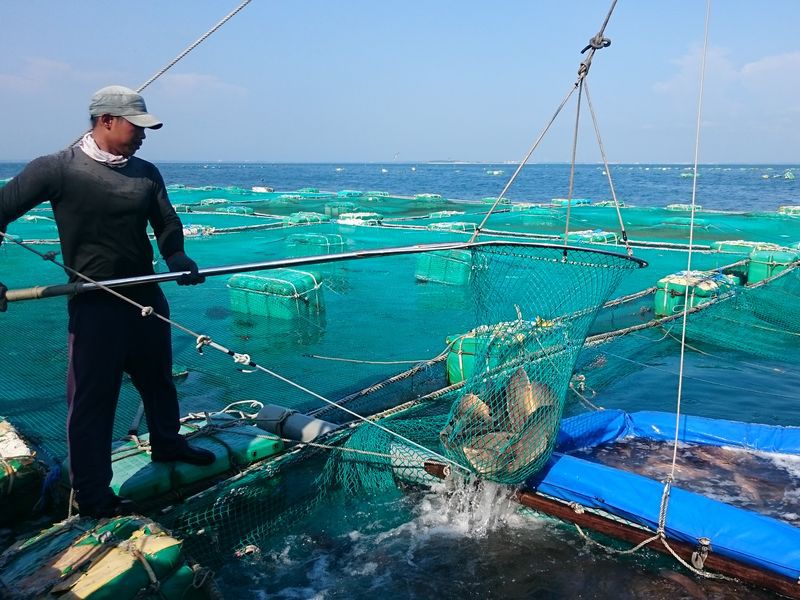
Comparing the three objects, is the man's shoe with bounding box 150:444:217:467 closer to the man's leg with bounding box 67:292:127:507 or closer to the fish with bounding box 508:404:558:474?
the man's leg with bounding box 67:292:127:507

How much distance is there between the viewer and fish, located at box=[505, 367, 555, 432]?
12.0 ft

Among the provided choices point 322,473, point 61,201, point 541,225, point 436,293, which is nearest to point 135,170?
point 61,201

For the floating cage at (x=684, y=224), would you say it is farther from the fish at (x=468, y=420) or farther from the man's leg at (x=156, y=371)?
the man's leg at (x=156, y=371)

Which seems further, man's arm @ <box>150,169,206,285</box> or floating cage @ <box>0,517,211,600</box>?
man's arm @ <box>150,169,206,285</box>

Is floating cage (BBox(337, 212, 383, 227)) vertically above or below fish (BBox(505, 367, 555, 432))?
above

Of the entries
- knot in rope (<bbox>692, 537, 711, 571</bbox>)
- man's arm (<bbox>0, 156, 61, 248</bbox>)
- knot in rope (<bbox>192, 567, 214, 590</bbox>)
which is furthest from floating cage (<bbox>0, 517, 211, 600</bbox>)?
knot in rope (<bbox>692, 537, 711, 571</bbox>)

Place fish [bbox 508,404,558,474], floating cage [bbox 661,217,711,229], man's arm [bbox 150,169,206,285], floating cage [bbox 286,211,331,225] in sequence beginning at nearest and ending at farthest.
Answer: man's arm [bbox 150,169,206,285] → fish [bbox 508,404,558,474] → floating cage [bbox 286,211,331,225] → floating cage [bbox 661,217,711,229]

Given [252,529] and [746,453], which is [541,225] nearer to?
[746,453]

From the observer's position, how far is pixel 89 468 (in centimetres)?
268

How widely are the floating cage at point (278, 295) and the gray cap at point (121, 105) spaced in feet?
17.9

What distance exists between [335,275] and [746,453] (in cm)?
764

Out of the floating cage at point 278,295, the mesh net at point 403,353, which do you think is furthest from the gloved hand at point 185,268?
the floating cage at point 278,295

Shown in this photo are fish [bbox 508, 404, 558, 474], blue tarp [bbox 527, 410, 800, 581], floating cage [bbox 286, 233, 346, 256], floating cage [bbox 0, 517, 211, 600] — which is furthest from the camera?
floating cage [bbox 286, 233, 346, 256]

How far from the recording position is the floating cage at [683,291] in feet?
28.8
